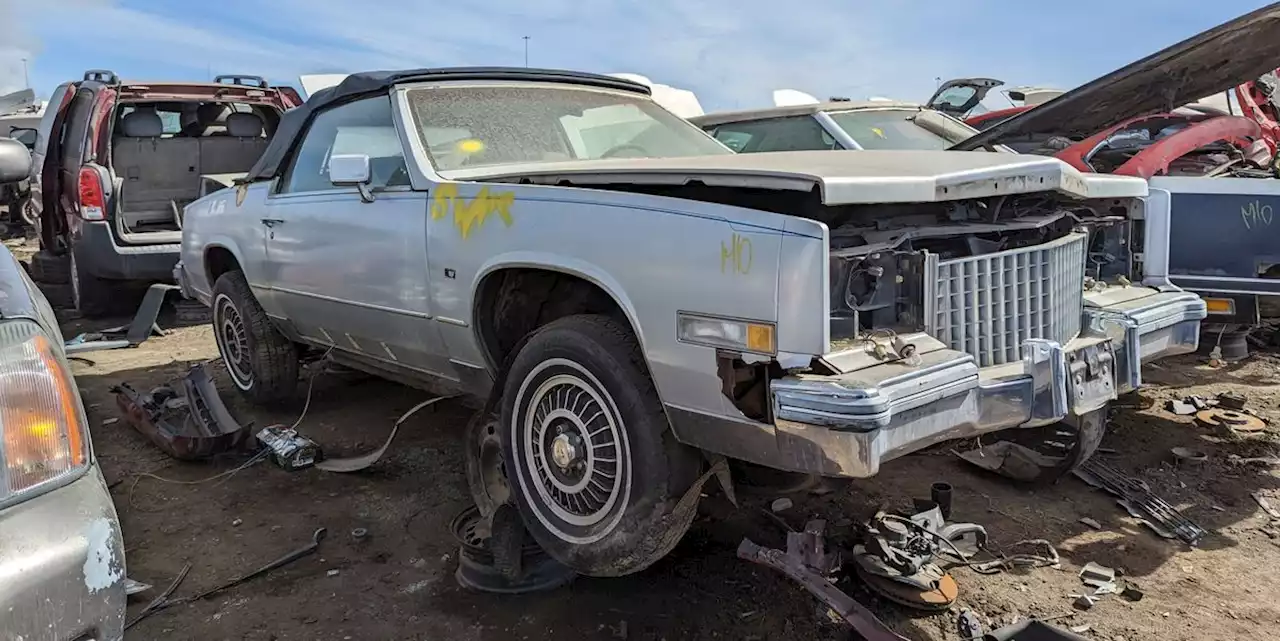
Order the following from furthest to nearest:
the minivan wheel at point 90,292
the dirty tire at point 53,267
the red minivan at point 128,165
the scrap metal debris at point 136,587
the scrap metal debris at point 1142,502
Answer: the dirty tire at point 53,267 → the minivan wheel at point 90,292 → the red minivan at point 128,165 → the scrap metal debris at point 1142,502 → the scrap metal debris at point 136,587

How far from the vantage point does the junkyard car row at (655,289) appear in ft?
7.29

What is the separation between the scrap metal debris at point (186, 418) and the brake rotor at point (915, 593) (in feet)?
9.98

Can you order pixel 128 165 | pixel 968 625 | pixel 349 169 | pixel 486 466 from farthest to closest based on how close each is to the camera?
1. pixel 128 165
2. pixel 349 169
3. pixel 486 466
4. pixel 968 625

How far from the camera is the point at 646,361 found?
2.57m

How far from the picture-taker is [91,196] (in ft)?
22.8

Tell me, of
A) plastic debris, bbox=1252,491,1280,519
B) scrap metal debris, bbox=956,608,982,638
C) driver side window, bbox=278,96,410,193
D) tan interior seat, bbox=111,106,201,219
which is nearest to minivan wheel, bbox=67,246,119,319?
tan interior seat, bbox=111,106,201,219

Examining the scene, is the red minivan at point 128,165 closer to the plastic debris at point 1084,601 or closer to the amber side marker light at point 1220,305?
the plastic debris at point 1084,601

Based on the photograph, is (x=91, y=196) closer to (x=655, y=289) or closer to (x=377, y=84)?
(x=377, y=84)

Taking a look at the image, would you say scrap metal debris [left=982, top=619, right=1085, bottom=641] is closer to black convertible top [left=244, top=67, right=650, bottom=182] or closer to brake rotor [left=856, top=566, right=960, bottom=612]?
brake rotor [left=856, top=566, right=960, bottom=612]

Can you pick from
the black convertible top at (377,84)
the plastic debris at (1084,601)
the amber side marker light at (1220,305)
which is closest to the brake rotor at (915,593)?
the plastic debris at (1084,601)

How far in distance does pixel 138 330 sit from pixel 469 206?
5023 mm

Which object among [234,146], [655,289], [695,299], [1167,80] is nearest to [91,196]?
[234,146]

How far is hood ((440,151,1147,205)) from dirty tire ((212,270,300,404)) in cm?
232

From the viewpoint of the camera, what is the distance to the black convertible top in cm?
397
